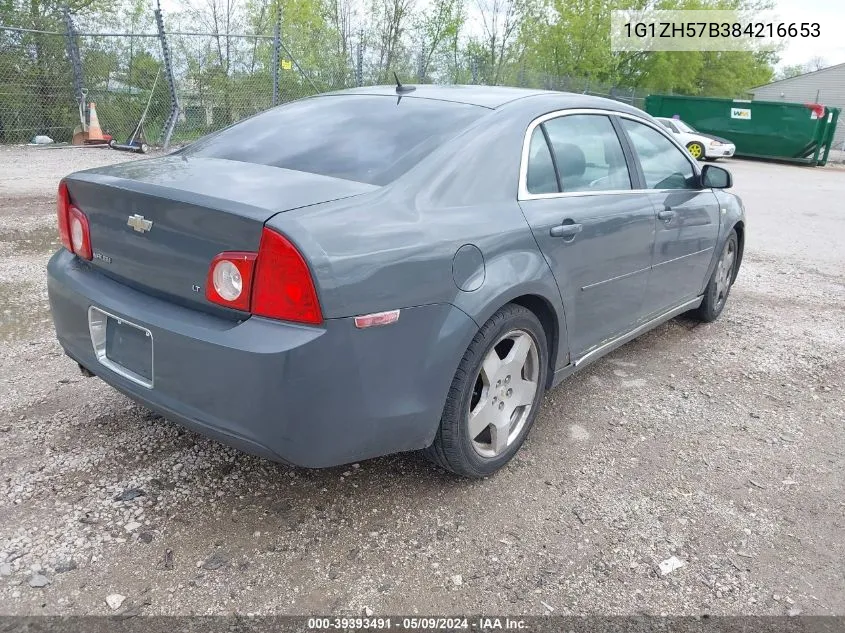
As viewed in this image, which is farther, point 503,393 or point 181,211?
point 503,393

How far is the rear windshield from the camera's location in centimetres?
254

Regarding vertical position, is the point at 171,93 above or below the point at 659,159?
above

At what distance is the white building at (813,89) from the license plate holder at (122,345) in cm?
4871

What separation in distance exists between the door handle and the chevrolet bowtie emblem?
1574 millimetres

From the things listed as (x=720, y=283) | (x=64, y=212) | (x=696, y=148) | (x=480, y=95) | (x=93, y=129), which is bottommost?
(x=720, y=283)

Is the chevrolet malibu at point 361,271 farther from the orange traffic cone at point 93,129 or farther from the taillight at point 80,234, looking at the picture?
the orange traffic cone at point 93,129

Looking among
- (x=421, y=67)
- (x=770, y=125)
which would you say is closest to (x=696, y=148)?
(x=770, y=125)

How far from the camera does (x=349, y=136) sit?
2789 millimetres

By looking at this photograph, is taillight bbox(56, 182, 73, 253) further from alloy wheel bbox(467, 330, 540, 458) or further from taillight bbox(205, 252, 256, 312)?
alloy wheel bbox(467, 330, 540, 458)

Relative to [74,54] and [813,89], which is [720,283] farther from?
[813,89]

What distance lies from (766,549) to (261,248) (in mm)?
2124

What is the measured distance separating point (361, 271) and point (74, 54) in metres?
13.7

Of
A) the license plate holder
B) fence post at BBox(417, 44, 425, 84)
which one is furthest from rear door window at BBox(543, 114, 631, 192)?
fence post at BBox(417, 44, 425, 84)

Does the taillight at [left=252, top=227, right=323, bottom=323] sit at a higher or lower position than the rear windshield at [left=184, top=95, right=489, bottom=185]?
lower
